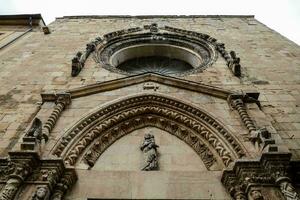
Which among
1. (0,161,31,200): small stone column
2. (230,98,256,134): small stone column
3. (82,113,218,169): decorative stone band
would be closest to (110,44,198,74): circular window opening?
(230,98,256,134): small stone column

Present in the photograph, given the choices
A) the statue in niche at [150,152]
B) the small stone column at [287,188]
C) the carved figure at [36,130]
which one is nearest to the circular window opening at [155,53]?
the statue in niche at [150,152]

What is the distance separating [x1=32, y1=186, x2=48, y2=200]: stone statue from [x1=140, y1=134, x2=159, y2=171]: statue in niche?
1665mm

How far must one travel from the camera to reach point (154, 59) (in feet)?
35.8

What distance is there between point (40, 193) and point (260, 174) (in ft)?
10.7

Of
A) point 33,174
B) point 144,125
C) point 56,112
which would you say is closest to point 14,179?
point 33,174

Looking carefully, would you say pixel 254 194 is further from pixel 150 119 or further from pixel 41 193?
pixel 41 193

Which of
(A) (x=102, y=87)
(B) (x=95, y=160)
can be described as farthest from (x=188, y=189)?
(A) (x=102, y=87)

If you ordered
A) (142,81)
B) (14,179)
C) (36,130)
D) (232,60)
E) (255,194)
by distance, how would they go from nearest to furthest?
(255,194)
(14,179)
(36,130)
(142,81)
(232,60)

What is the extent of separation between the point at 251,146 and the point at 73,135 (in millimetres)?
3141

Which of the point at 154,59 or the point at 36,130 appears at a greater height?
the point at 154,59

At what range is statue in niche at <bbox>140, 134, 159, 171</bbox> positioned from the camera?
221 inches

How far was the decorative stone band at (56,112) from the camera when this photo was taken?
5.82m

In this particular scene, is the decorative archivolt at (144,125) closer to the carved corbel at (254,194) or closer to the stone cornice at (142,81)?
the stone cornice at (142,81)

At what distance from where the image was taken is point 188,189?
5.14m
